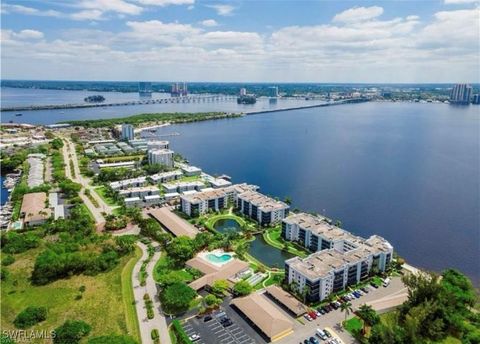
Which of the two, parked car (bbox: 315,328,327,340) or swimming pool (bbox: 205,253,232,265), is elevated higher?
swimming pool (bbox: 205,253,232,265)

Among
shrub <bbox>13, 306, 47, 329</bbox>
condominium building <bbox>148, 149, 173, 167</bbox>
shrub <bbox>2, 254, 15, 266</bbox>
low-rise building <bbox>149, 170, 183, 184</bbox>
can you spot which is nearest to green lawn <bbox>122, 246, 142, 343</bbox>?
shrub <bbox>13, 306, 47, 329</bbox>

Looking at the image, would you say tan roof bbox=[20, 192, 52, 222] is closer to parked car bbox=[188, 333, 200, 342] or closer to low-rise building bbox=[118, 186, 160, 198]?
low-rise building bbox=[118, 186, 160, 198]

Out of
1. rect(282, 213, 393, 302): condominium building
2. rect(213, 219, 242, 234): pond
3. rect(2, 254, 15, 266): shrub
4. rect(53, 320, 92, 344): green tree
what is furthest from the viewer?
rect(213, 219, 242, 234): pond

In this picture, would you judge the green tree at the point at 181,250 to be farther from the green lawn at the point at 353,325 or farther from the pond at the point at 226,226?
the green lawn at the point at 353,325

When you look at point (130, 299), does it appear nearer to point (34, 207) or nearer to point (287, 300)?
point (287, 300)

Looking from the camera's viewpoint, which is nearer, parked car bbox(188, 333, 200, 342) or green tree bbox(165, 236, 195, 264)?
parked car bbox(188, 333, 200, 342)

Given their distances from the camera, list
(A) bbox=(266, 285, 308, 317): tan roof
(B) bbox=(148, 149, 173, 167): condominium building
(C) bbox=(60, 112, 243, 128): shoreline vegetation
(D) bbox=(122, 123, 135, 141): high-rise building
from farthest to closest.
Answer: (C) bbox=(60, 112, 243, 128): shoreline vegetation < (D) bbox=(122, 123, 135, 141): high-rise building < (B) bbox=(148, 149, 173, 167): condominium building < (A) bbox=(266, 285, 308, 317): tan roof

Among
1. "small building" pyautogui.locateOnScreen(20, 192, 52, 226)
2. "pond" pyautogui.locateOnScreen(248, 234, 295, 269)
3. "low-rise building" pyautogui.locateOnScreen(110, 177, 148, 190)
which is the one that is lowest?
"pond" pyautogui.locateOnScreen(248, 234, 295, 269)
